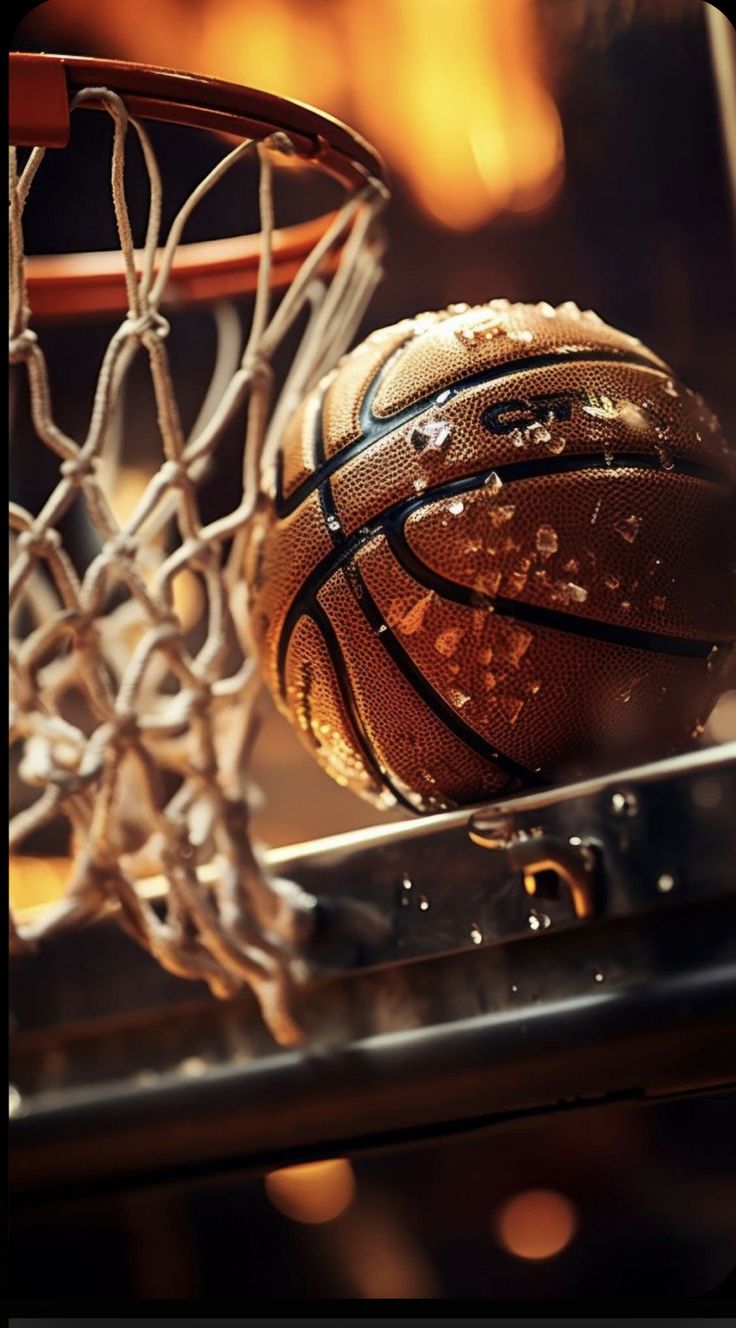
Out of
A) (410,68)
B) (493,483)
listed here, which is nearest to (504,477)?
(493,483)

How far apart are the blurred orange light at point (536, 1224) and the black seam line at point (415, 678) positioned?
324 mm

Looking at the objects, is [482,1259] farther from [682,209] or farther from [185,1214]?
[682,209]

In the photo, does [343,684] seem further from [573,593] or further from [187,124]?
[187,124]

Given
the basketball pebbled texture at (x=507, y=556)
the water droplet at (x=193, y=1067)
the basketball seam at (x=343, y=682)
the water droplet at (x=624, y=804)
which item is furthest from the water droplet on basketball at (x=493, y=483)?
the water droplet at (x=193, y=1067)

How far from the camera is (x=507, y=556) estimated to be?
57 cm

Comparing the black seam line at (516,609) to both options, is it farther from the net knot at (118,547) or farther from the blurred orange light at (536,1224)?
the blurred orange light at (536,1224)

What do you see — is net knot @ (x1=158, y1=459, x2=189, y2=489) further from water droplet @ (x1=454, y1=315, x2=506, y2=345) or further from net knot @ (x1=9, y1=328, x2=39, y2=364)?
water droplet @ (x1=454, y1=315, x2=506, y2=345)

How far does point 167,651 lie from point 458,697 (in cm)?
24

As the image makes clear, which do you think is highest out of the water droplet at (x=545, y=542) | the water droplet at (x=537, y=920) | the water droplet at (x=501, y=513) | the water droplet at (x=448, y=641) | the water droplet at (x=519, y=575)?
the water droplet at (x=501, y=513)

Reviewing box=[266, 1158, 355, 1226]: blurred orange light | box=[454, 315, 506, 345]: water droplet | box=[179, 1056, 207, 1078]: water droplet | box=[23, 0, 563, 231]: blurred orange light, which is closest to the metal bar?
box=[179, 1056, 207, 1078]: water droplet

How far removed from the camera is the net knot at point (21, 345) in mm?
700

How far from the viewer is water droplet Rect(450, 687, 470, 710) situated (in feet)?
1.95

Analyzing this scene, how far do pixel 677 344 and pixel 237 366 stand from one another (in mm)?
423

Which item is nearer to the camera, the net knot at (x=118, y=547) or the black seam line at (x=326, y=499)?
the black seam line at (x=326, y=499)
